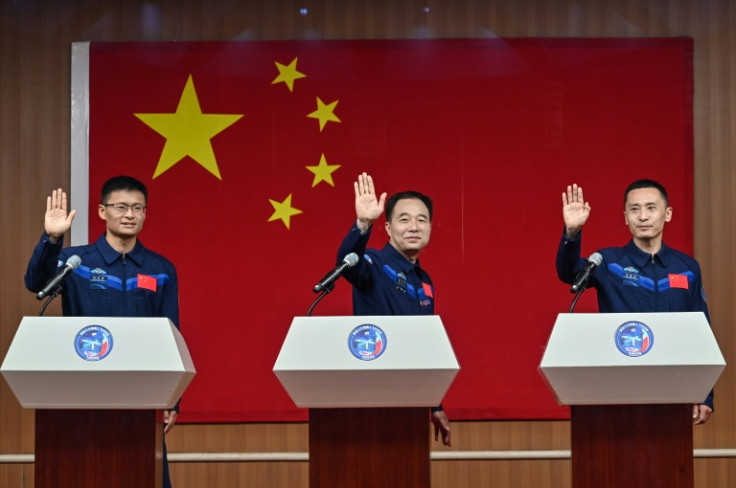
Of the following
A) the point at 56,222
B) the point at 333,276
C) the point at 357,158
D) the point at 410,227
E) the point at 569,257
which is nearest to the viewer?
the point at 333,276

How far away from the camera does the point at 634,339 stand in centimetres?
264

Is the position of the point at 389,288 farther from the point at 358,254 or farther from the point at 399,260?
the point at 358,254

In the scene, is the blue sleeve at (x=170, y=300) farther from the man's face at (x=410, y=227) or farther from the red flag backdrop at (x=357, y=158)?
the red flag backdrop at (x=357, y=158)

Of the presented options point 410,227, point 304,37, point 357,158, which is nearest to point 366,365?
point 410,227

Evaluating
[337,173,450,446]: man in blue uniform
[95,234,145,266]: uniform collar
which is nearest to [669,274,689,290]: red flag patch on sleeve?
[337,173,450,446]: man in blue uniform

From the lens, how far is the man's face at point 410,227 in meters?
3.62

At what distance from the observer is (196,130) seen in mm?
4719

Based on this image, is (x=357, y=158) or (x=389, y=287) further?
(x=357, y=158)

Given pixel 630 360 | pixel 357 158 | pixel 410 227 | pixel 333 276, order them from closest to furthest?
1. pixel 630 360
2. pixel 333 276
3. pixel 410 227
4. pixel 357 158

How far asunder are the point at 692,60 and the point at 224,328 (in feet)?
8.36

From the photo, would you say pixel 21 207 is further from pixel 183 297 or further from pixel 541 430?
pixel 541 430

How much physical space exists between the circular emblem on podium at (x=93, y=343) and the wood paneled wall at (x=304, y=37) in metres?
2.08

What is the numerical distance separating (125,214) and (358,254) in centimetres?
93

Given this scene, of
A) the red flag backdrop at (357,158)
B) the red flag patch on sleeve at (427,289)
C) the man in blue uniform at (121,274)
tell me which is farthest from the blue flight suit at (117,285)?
the red flag backdrop at (357,158)
